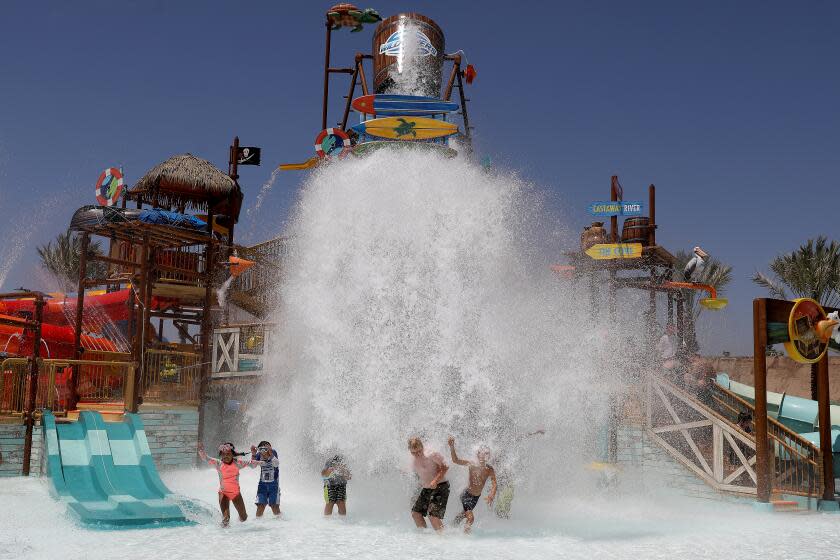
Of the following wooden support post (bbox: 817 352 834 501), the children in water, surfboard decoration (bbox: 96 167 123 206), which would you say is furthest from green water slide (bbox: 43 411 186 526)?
wooden support post (bbox: 817 352 834 501)

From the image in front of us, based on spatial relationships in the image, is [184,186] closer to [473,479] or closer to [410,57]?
[410,57]

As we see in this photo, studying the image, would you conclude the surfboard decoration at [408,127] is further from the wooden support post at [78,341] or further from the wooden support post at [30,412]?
the wooden support post at [30,412]

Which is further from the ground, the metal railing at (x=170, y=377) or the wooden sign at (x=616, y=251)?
the wooden sign at (x=616, y=251)

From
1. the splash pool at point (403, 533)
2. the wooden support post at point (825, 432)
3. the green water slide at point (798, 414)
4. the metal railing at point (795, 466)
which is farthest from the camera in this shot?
the green water slide at point (798, 414)

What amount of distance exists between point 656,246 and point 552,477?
Answer: 24.5ft

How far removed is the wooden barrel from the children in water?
11.5 meters

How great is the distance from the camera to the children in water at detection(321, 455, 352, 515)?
36.6 feet

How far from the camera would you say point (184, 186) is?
22141 millimetres

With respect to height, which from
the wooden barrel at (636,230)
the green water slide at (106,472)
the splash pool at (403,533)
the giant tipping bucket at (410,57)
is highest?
the giant tipping bucket at (410,57)

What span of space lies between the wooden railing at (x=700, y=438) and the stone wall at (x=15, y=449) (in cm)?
1189

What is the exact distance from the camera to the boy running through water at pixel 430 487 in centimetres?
1015

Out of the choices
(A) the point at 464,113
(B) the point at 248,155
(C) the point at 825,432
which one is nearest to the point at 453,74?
(A) the point at 464,113

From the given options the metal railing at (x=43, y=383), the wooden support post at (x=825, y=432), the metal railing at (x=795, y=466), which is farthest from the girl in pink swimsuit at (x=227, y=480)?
the wooden support post at (x=825, y=432)

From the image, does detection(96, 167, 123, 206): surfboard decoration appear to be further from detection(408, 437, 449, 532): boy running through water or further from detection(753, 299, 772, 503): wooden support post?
detection(753, 299, 772, 503): wooden support post
